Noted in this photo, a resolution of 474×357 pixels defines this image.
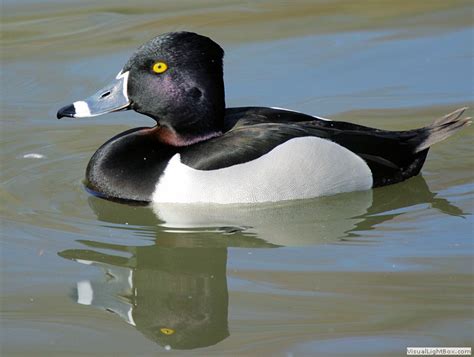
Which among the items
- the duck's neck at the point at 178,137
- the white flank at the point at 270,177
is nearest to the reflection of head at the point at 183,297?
the white flank at the point at 270,177

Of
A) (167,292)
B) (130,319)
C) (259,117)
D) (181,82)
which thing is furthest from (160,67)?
(130,319)

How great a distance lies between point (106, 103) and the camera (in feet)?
25.1

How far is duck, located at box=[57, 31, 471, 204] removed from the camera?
727cm

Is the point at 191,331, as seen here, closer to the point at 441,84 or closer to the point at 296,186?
the point at 296,186

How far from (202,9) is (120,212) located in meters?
4.64

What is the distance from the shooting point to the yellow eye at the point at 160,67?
7.47 metres

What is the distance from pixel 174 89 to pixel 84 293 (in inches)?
74.8

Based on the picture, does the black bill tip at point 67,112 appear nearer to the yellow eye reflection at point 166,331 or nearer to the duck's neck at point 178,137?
the duck's neck at point 178,137

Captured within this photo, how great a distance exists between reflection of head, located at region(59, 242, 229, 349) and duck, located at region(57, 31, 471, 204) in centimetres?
71

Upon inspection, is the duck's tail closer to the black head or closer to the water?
the water

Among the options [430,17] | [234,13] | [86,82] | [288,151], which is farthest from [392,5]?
[288,151]

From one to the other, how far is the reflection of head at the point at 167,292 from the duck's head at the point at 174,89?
3.73ft

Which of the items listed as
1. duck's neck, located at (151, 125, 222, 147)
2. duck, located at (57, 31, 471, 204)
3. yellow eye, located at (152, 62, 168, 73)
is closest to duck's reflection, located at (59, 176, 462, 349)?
duck, located at (57, 31, 471, 204)

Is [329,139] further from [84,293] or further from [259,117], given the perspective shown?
[84,293]
